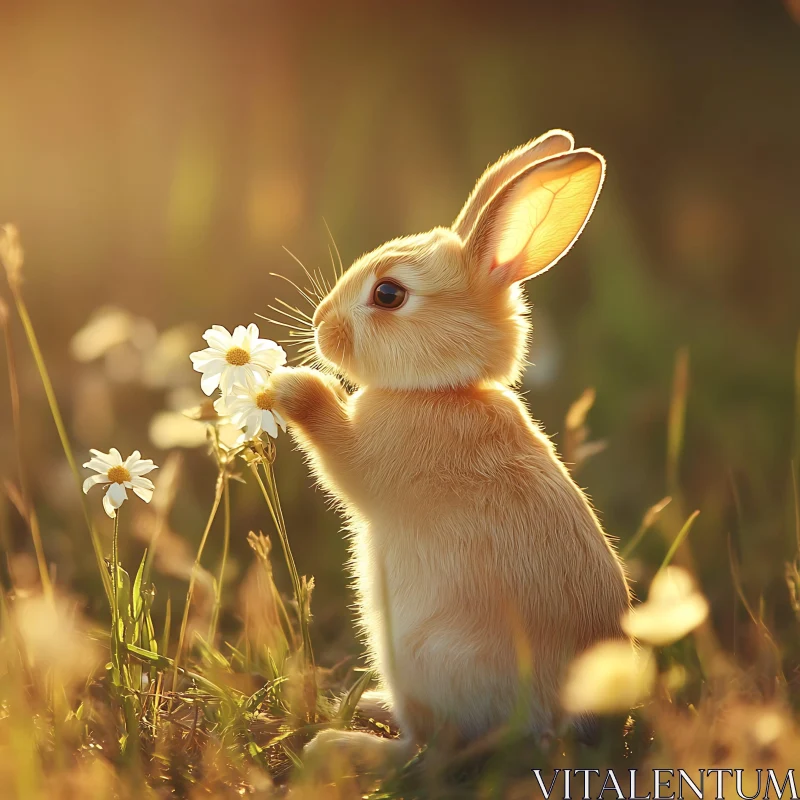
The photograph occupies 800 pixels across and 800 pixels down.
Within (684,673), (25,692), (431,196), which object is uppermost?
(431,196)

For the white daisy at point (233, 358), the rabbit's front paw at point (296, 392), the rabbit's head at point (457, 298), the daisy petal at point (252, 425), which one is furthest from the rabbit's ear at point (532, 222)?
the daisy petal at point (252, 425)

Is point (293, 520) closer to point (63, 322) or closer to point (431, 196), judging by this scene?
point (63, 322)

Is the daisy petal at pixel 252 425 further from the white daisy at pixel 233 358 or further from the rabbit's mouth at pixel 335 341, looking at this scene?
the rabbit's mouth at pixel 335 341

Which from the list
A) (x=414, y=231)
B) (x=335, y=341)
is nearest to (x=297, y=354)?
(x=335, y=341)

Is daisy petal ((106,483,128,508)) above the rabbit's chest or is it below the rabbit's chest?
above

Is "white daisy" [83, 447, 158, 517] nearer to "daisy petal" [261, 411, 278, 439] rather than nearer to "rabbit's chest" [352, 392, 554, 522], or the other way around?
"daisy petal" [261, 411, 278, 439]

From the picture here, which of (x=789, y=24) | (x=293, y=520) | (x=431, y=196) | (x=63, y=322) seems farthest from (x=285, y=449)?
(x=789, y=24)

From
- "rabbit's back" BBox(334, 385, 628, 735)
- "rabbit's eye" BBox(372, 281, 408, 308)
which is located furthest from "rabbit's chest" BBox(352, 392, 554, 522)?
"rabbit's eye" BBox(372, 281, 408, 308)
